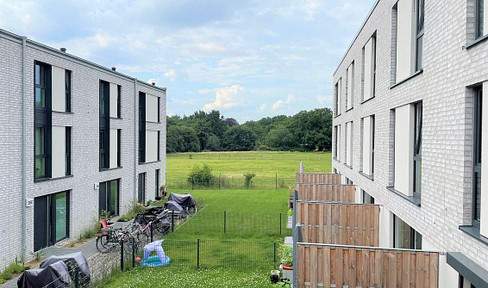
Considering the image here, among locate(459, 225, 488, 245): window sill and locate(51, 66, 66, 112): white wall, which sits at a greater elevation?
locate(51, 66, 66, 112): white wall

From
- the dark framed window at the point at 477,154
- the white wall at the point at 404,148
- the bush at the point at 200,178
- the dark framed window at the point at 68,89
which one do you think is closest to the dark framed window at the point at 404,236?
the white wall at the point at 404,148

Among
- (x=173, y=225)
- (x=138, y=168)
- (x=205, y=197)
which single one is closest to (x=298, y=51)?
(x=205, y=197)

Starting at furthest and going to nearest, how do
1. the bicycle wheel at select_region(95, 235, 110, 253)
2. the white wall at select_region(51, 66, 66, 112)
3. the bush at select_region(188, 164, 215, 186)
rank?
the bush at select_region(188, 164, 215, 186)
the white wall at select_region(51, 66, 66, 112)
the bicycle wheel at select_region(95, 235, 110, 253)

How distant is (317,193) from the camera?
14312 millimetres

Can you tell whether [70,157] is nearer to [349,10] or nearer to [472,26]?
[349,10]

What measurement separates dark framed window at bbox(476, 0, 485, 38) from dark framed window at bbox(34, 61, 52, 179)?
43.3 feet

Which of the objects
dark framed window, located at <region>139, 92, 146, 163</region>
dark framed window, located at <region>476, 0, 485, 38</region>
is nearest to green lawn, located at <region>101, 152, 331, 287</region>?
dark framed window, located at <region>139, 92, 146, 163</region>

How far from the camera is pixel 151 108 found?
1010 inches

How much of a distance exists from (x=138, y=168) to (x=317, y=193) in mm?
12568

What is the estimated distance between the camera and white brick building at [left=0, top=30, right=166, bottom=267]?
12523mm

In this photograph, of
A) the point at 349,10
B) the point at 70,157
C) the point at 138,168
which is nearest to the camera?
the point at 70,157

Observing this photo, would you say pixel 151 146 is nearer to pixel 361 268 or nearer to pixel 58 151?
pixel 58 151

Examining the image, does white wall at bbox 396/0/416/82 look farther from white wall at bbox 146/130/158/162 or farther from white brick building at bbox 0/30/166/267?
white wall at bbox 146/130/158/162

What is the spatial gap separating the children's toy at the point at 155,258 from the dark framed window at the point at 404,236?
23.4ft
